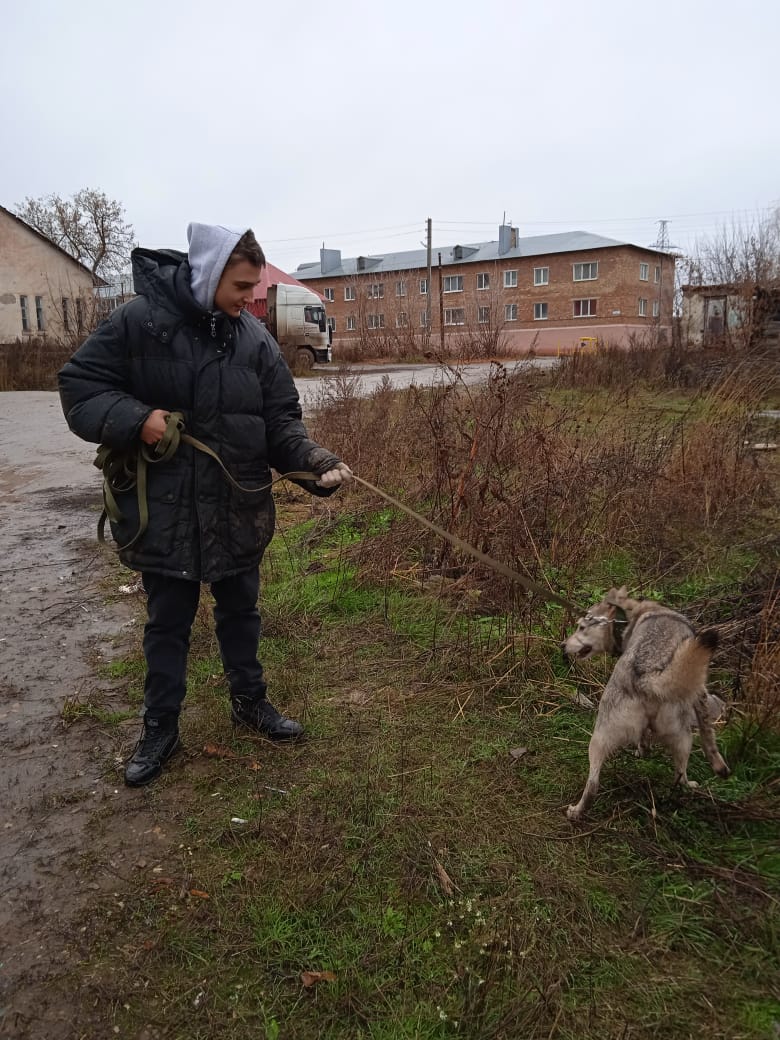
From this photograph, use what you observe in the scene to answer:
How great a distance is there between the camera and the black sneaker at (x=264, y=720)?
3.08 m

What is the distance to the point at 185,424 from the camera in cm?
277

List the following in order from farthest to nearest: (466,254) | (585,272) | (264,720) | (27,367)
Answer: (466,254) → (585,272) → (27,367) → (264,720)

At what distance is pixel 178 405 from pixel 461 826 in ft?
5.97

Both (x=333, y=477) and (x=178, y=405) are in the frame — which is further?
(x=333, y=477)

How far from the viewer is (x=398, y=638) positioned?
4035 mm

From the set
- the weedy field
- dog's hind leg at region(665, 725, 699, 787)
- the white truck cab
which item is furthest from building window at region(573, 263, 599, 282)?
dog's hind leg at region(665, 725, 699, 787)

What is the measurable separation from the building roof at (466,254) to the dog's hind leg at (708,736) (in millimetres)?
47598

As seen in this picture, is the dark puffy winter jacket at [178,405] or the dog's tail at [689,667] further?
the dark puffy winter jacket at [178,405]

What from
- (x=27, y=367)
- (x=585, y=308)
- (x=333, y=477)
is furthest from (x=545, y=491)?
(x=585, y=308)

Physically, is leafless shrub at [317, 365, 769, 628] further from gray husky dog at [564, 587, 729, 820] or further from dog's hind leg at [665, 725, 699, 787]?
dog's hind leg at [665, 725, 699, 787]

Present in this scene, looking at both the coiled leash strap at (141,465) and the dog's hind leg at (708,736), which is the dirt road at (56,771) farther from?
the dog's hind leg at (708,736)

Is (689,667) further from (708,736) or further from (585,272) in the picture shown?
→ (585,272)

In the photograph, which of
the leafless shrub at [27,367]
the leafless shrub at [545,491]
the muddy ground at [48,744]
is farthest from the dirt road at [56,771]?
the leafless shrub at [27,367]


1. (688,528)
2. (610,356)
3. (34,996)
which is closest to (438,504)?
(688,528)
